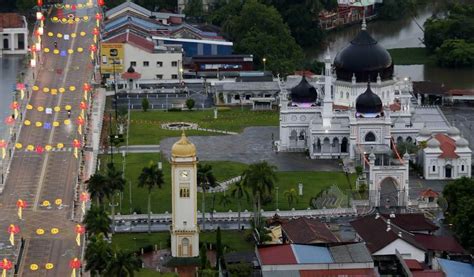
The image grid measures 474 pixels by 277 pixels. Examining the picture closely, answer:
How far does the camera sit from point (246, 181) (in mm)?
116875

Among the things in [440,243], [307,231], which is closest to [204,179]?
[307,231]

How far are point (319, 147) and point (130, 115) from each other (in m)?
23.3

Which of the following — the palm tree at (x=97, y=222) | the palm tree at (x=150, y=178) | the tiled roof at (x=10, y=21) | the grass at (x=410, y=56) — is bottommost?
the palm tree at (x=97, y=222)

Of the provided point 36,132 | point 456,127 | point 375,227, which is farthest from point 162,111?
point 375,227

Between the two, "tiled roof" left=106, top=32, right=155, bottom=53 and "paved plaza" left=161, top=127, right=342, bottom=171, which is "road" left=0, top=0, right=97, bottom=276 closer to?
"tiled roof" left=106, top=32, right=155, bottom=53

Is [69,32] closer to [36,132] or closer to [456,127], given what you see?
[36,132]

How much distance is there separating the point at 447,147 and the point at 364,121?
8.76 metres

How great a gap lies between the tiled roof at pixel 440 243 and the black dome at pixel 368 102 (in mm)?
31265

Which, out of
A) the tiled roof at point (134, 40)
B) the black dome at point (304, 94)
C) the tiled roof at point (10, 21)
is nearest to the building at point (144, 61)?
the tiled roof at point (134, 40)

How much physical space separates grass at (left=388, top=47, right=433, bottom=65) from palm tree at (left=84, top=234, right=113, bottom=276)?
3712 inches

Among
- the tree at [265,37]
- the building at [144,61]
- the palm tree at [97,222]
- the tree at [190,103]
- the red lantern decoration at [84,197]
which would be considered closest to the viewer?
the palm tree at [97,222]

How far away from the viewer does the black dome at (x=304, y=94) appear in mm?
146000

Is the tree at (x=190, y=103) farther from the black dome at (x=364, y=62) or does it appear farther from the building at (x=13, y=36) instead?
the building at (x=13, y=36)

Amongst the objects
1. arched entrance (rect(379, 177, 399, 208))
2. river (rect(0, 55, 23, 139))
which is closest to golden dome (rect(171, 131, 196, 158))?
arched entrance (rect(379, 177, 399, 208))
